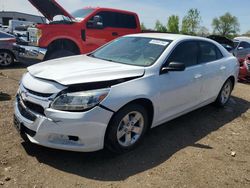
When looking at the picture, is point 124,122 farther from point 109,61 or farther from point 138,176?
point 109,61

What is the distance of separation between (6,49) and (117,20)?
4140mm

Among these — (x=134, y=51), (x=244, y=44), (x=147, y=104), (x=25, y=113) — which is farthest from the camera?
(x=244, y=44)

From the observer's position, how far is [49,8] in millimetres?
10828

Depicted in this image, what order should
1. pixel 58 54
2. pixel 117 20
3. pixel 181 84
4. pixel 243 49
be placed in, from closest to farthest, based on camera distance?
1. pixel 181 84
2. pixel 58 54
3. pixel 117 20
4. pixel 243 49

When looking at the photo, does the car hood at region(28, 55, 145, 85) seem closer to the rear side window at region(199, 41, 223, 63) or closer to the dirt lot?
the dirt lot

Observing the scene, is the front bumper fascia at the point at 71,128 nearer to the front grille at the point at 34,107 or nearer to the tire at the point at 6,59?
the front grille at the point at 34,107

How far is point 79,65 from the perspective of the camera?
439 centimetres

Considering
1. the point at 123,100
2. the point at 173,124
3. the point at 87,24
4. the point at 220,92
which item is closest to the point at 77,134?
the point at 123,100

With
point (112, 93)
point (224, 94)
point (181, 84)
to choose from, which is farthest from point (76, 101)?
point (224, 94)

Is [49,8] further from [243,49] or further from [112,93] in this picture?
[243,49]

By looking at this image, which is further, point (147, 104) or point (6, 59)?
point (6, 59)

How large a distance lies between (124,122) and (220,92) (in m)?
3.19

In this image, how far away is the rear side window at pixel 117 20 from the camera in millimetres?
10445

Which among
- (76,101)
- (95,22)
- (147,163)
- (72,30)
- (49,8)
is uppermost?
(49,8)
